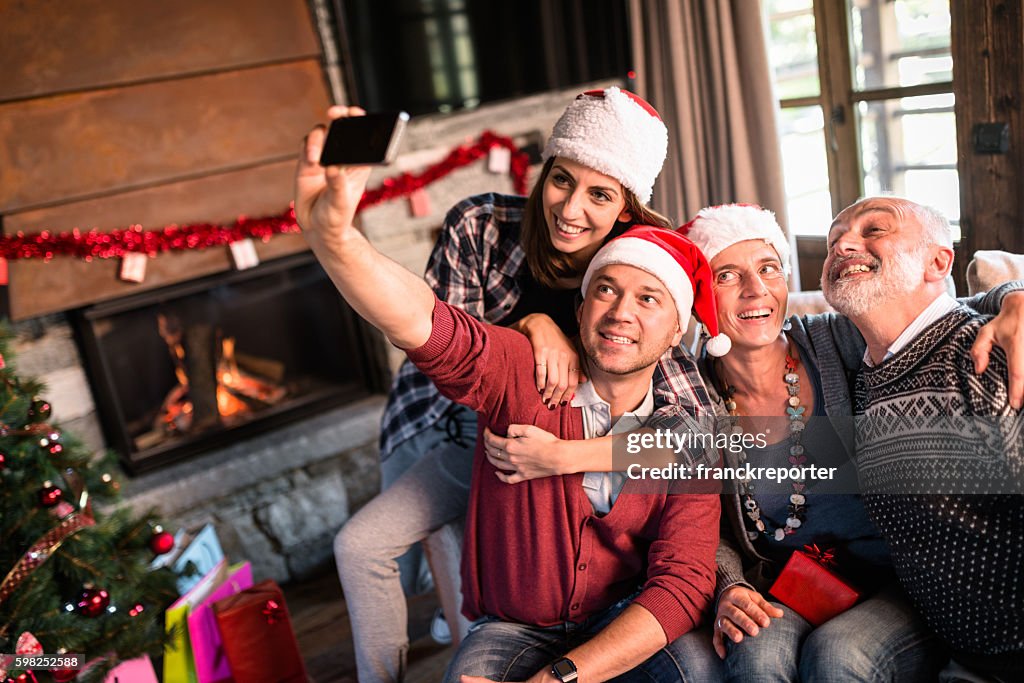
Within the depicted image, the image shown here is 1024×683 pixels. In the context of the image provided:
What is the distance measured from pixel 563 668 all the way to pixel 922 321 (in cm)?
86

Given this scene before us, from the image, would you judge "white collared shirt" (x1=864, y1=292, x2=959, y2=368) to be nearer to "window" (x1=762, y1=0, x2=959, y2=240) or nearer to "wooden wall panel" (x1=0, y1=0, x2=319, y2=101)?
"window" (x1=762, y1=0, x2=959, y2=240)

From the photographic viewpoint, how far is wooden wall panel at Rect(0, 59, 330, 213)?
99.9 inches

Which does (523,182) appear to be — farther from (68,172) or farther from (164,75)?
(68,172)

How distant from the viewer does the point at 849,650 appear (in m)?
1.47

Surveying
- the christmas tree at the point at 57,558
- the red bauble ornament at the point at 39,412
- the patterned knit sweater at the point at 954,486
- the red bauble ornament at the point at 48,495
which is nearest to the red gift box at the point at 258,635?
the christmas tree at the point at 57,558

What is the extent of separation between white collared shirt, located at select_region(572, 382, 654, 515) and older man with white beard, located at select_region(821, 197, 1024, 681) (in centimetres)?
40

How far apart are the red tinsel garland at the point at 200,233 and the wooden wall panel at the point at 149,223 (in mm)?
25

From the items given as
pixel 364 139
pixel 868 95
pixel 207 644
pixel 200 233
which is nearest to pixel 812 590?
pixel 364 139

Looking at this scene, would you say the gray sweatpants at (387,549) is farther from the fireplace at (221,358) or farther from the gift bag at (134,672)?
the fireplace at (221,358)

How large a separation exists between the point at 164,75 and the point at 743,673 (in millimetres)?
2335

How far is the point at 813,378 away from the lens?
1726 mm

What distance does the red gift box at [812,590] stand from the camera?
5.24 ft

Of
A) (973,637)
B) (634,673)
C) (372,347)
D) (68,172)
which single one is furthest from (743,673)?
(68,172)

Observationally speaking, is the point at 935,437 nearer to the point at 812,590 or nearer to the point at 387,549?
the point at 812,590
